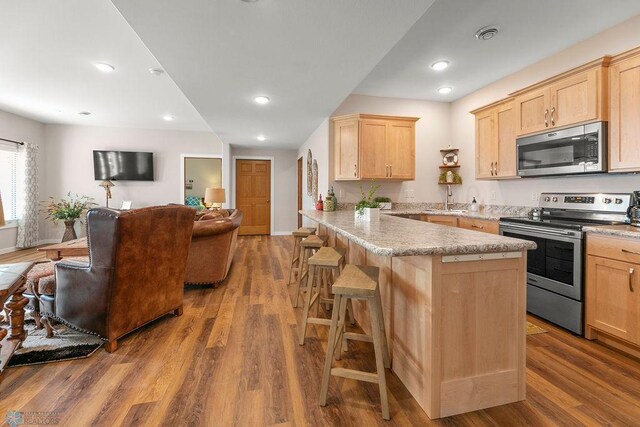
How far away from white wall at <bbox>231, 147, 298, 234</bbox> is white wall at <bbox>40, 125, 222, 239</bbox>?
1.41 meters

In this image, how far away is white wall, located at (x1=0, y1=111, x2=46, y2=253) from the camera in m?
5.38

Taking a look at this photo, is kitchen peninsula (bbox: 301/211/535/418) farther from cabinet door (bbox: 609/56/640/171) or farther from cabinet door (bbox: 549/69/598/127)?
cabinet door (bbox: 549/69/598/127)

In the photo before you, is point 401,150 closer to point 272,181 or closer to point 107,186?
point 272,181

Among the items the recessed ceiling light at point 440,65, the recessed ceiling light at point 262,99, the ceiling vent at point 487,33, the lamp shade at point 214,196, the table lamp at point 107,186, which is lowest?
the lamp shade at point 214,196

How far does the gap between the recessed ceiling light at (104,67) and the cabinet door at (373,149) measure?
315 centimetres

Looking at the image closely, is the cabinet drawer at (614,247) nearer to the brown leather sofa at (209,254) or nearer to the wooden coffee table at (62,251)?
the brown leather sofa at (209,254)

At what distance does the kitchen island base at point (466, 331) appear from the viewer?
1.45m

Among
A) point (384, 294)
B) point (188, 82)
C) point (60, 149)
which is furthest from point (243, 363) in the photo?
point (60, 149)

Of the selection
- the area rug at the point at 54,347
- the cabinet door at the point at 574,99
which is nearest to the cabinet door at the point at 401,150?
the cabinet door at the point at 574,99

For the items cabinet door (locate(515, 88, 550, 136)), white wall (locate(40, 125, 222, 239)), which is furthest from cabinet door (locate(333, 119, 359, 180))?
white wall (locate(40, 125, 222, 239))

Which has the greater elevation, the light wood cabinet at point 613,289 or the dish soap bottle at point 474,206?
the dish soap bottle at point 474,206

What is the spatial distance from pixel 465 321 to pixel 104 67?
4.52 metres

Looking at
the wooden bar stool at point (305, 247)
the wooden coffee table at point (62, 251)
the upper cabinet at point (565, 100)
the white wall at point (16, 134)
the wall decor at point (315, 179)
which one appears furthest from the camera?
the white wall at point (16, 134)

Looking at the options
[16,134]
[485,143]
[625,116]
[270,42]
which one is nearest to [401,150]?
[485,143]
